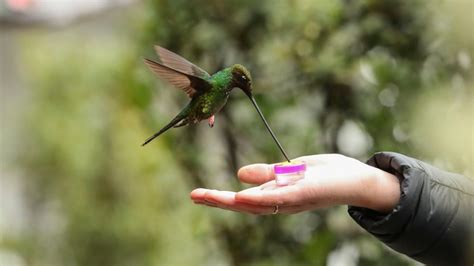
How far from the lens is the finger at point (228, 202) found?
0.74m

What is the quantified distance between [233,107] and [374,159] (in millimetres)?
878

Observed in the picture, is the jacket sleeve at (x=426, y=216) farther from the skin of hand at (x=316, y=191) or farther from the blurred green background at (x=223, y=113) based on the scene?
the blurred green background at (x=223, y=113)

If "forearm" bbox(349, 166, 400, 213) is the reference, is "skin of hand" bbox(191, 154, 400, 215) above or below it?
above

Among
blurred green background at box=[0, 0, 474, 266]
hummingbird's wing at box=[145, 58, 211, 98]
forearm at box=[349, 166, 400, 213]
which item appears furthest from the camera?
blurred green background at box=[0, 0, 474, 266]

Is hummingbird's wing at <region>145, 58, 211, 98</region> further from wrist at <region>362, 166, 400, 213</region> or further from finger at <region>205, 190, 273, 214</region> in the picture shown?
wrist at <region>362, 166, 400, 213</region>

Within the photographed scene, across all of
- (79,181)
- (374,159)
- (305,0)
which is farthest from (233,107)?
(374,159)

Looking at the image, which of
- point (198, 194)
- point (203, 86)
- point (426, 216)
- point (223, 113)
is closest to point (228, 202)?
point (198, 194)

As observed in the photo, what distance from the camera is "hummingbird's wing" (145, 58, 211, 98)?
1.93ft

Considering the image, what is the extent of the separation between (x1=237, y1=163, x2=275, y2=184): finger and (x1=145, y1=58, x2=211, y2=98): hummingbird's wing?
206 millimetres

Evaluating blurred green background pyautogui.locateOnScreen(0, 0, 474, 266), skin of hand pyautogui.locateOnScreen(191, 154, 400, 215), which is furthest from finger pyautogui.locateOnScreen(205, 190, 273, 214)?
blurred green background pyautogui.locateOnScreen(0, 0, 474, 266)

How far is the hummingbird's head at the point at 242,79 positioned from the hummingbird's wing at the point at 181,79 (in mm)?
24

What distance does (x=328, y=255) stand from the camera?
1.74m

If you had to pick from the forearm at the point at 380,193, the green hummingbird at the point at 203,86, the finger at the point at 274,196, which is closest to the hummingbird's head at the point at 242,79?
the green hummingbird at the point at 203,86

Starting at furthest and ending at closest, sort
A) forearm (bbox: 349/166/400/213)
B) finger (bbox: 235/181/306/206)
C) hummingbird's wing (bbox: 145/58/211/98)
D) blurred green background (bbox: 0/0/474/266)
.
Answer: blurred green background (bbox: 0/0/474/266) → forearm (bbox: 349/166/400/213) → finger (bbox: 235/181/306/206) → hummingbird's wing (bbox: 145/58/211/98)
